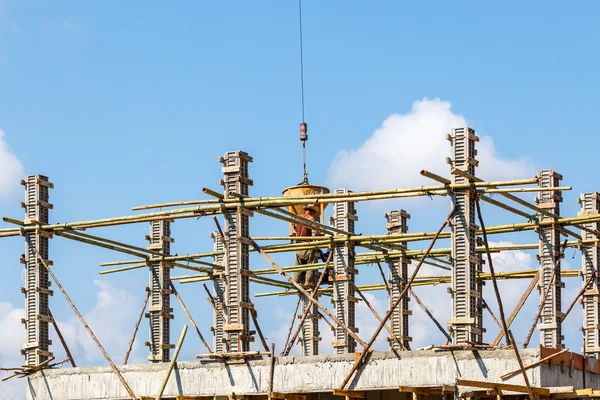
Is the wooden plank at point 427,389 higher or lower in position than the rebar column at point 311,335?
lower

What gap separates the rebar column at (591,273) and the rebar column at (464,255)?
10579 mm

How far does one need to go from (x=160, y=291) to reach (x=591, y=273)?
1467 cm

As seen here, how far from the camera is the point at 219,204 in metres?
35.2

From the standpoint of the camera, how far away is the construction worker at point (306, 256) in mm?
46688

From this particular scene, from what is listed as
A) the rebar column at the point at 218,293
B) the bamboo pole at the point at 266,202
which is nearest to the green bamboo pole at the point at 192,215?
the bamboo pole at the point at 266,202

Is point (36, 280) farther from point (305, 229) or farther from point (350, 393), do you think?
point (305, 229)

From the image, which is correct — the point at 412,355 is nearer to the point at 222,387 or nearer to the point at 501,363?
the point at 501,363

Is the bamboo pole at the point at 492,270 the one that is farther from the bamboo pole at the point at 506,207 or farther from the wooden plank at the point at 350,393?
the wooden plank at the point at 350,393

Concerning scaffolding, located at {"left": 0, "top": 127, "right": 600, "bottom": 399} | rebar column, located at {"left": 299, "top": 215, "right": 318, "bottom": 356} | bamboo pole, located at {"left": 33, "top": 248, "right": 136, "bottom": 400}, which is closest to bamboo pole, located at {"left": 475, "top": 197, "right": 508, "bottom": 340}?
scaffolding, located at {"left": 0, "top": 127, "right": 600, "bottom": 399}

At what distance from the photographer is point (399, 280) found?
45.7 metres

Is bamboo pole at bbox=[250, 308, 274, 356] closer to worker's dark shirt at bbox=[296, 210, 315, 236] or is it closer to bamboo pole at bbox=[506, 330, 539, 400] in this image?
bamboo pole at bbox=[506, 330, 539, 400]

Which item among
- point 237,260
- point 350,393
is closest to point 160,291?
point 237,260

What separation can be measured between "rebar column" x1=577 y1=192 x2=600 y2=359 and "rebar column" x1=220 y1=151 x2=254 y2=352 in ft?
42.6

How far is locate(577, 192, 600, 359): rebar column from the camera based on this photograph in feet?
140
